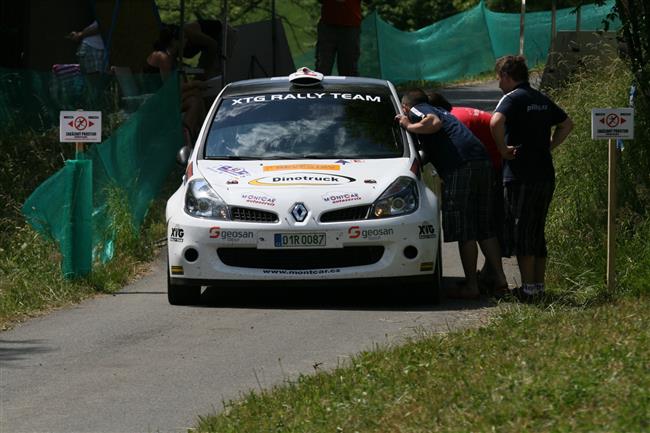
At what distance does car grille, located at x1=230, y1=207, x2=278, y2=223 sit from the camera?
1096 centimetres

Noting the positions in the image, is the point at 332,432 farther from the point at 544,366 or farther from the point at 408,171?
the point at 408,171

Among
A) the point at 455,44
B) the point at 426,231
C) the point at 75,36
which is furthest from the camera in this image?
the point at 455,44

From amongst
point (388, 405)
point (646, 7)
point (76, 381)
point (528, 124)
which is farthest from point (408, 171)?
point (388, 405)

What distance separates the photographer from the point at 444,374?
7793 mm

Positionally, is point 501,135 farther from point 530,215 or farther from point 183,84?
point 183,84

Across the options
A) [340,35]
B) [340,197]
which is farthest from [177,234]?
[340,35]

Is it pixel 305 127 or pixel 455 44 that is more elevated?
pixel 305 127

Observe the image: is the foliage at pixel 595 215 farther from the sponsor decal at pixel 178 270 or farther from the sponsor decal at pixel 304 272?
the sponsor decal at pixel 178 270

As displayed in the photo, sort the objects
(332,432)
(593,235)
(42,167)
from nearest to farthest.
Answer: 1. (332,432)
2. (593,235)
3. (42,167)

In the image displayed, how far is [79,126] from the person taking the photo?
11.9 metres

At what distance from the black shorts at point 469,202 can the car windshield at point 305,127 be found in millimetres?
622

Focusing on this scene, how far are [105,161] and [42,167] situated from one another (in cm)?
447

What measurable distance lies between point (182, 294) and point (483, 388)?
15.1ft

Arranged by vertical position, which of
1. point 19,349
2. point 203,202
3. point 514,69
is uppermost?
point 514,69
